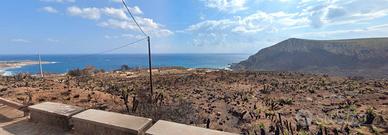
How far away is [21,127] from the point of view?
4.49 m

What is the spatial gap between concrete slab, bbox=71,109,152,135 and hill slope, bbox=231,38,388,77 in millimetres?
60922

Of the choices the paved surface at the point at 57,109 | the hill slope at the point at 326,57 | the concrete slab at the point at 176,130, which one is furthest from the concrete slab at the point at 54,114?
the hill slope at the point at 326,57

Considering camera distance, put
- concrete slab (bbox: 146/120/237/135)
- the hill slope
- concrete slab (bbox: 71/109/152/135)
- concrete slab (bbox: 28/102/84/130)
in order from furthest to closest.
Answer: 1. the hill slope
2. concrete slab (bbox: 28/102/84/130)
3. concrete slab (bbox: 71/109/152/135)
4. concrete slab (bbox: 146/120/237/135)

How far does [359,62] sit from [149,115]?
76.8m

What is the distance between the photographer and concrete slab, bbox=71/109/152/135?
11.0 ft

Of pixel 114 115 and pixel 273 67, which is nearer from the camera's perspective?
pixel 114 115

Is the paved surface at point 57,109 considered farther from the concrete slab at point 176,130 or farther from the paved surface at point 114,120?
the concrete slab at point 176,130

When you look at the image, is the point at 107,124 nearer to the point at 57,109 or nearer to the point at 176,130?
the point at 176,130

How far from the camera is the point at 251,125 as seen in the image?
8.23 meters

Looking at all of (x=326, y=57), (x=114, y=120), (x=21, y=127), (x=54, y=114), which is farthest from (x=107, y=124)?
(x=326, y=57)

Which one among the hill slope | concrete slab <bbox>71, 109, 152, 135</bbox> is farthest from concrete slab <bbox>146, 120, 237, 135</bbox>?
the hill slope

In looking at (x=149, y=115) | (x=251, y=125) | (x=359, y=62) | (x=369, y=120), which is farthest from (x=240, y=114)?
(x=359, y=62)

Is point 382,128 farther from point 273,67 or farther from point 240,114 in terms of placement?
point 273,67

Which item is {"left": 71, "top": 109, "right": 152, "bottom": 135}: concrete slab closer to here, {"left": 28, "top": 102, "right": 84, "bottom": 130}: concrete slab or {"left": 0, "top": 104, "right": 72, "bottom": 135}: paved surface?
{"left": 28, "top": 102, "right": 84, "bottom": 130}: concrete slab
